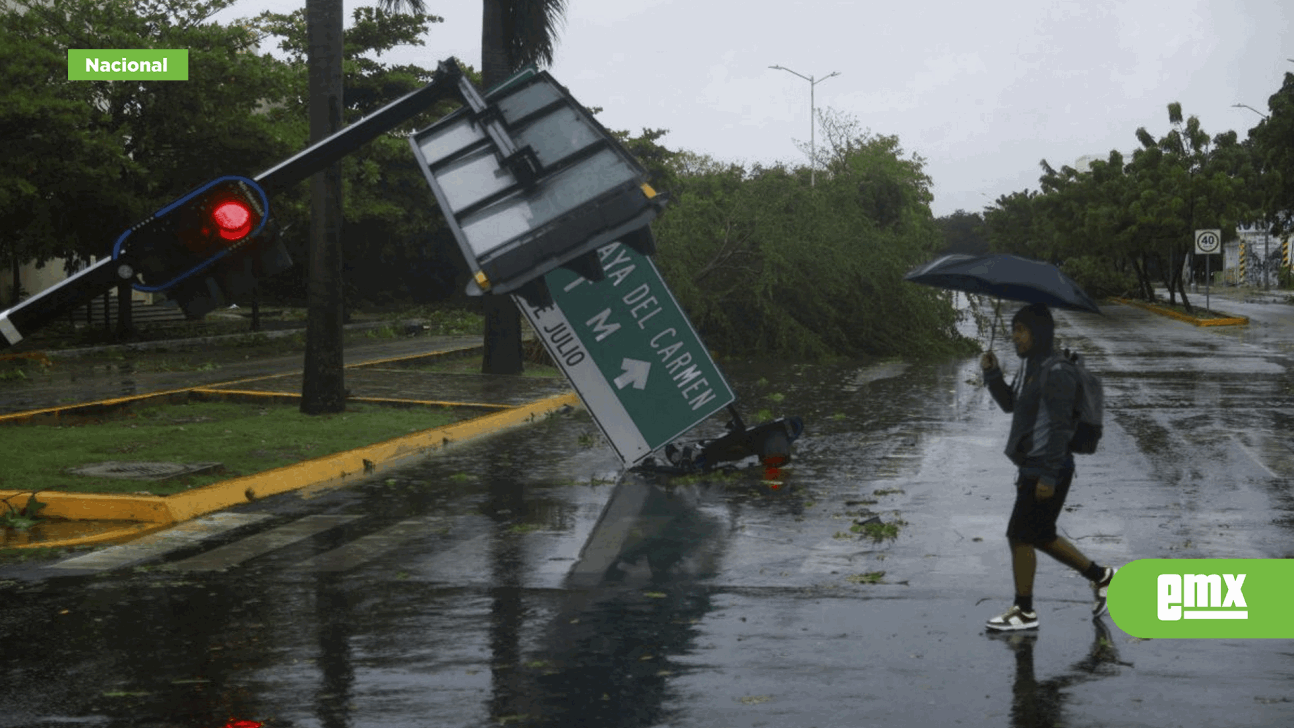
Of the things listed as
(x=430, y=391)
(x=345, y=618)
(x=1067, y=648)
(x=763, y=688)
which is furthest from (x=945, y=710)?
(x=430, y=391)

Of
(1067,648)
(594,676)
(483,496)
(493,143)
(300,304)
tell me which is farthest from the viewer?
(300,304)

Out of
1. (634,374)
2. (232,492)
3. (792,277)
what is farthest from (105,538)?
(792,277)

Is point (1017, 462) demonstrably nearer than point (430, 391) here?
Yes

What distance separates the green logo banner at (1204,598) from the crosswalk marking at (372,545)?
4829 millimetres

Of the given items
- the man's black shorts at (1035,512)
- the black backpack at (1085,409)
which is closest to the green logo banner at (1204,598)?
the man's black shorts at (1035,512)

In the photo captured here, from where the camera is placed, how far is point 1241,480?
42.1 ft

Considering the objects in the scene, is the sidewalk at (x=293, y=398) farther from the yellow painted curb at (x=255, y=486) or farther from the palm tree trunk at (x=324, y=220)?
the palm tree trunk at (x=324, y=220)

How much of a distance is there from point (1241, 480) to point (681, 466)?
4.90 metres

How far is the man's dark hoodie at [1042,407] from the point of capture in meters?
7.44

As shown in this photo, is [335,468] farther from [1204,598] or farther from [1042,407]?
[1204,598]

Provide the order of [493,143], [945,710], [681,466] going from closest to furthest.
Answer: [945,710]
[493,143]
[681,466]

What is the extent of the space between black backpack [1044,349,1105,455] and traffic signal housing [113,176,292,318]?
3987 millimetres

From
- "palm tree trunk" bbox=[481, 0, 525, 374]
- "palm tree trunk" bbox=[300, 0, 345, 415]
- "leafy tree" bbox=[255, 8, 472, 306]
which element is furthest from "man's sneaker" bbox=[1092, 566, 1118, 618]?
"leafy tree" bbox=[255, 8, 472, 306]

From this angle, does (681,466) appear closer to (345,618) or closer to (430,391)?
(345,618)
